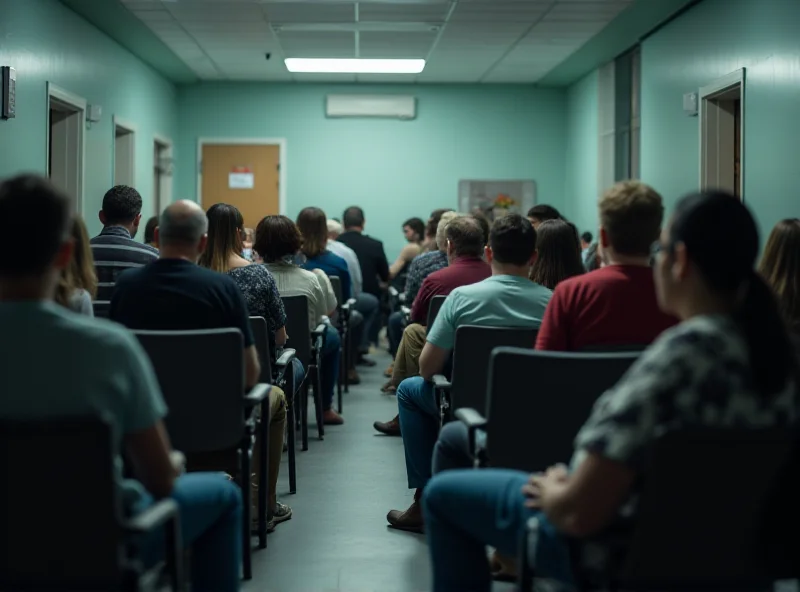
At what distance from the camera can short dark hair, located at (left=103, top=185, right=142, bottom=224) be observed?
452 centimetres

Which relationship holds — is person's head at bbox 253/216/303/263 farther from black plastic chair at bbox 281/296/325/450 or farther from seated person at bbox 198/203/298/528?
seated person at bbox 198/203/298/528

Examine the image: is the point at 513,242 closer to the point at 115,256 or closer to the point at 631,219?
the point at 631,219

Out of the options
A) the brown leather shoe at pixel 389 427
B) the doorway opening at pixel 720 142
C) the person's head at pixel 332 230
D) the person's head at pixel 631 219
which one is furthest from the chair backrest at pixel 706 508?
the person's head at pixel 332 230

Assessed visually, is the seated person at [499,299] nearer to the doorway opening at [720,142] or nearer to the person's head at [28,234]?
the person's head at [28,234]

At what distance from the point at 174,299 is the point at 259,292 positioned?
0.96 meters

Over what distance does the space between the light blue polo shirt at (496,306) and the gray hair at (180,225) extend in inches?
34.0

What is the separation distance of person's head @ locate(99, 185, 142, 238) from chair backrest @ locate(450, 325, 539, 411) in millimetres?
2054

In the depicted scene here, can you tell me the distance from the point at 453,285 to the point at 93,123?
495 centimetres

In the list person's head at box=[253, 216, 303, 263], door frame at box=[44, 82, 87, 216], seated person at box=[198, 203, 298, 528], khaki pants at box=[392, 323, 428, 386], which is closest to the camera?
seated person at box=[198, 203, 298, 528]

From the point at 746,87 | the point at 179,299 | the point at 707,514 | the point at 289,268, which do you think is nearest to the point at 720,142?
the point at 746,87

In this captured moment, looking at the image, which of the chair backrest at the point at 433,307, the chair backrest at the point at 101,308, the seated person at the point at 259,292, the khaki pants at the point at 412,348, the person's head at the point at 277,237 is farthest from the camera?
the khaki pants at the point at 412,348

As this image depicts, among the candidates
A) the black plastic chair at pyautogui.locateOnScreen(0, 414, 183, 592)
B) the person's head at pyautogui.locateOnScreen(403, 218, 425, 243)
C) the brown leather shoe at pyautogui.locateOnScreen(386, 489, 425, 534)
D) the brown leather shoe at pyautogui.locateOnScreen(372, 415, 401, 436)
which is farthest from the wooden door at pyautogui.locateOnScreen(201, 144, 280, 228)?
the black plastic chair at pyautogui.locateOnScreen(0, 414, 183, 592)

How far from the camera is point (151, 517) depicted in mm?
1653

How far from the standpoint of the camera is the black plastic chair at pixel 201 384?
8.74 ft
